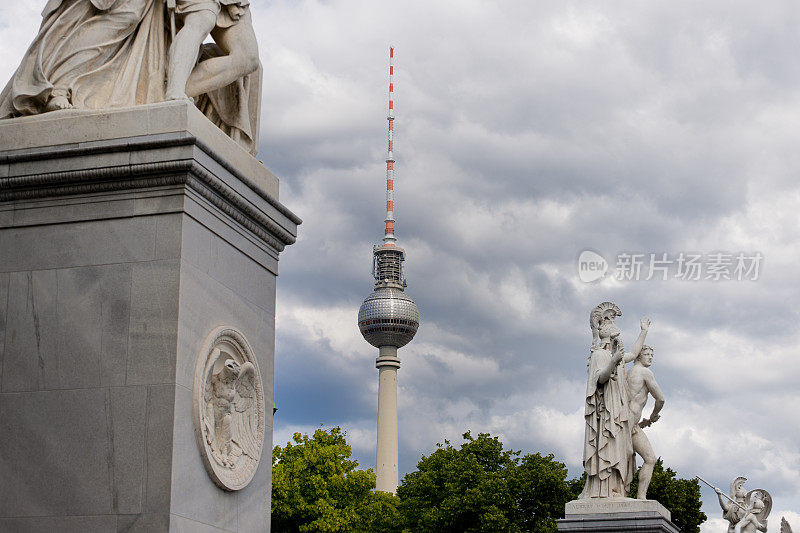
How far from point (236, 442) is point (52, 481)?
1509mm

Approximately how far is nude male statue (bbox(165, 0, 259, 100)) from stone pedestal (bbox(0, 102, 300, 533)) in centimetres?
63

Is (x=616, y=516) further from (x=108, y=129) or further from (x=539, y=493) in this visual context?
(x=539, y=493)

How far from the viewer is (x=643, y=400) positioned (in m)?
23.5

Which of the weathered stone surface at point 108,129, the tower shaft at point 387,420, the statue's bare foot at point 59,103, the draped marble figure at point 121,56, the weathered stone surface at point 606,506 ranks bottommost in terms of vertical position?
the weathered stone surface at point 606,506

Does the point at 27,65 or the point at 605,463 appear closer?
the point at 27,65

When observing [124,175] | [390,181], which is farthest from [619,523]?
[390,181]

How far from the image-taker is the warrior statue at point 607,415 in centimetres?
2277

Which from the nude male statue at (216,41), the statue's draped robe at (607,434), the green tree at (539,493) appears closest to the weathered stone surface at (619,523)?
the statue's draped robe at (607,434)

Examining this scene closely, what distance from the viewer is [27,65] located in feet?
32.5

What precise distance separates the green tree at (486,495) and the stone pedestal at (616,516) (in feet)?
85.2

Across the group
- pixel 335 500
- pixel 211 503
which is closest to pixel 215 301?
pixel 211 503

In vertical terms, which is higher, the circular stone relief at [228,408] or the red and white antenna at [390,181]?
the red and white antenna at [390,181]

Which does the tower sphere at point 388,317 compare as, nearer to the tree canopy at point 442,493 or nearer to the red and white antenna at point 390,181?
the red and white antenna at point 390,181

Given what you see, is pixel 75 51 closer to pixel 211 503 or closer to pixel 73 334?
pixel 73 334
